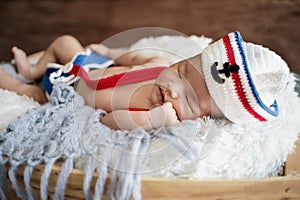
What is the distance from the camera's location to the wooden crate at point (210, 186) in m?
0.84

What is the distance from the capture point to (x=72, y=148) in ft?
2.93

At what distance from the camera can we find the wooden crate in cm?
84

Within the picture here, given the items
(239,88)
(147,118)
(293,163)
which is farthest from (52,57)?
(293,163)

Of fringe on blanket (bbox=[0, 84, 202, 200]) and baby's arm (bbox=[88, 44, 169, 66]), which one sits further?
baby's arm (bbox=[88, 44, 169, 66])

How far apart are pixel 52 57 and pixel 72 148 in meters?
0.48

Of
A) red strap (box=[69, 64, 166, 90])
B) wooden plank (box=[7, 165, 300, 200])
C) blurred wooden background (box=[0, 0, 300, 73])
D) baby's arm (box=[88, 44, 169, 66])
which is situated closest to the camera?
wooden plank (box=[7, 165, 300, 200])

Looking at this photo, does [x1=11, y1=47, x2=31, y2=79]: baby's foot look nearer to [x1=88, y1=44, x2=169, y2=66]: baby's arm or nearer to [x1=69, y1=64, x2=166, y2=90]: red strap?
[x1=88, y1=44, x2=169, y2=66]: baby's arm

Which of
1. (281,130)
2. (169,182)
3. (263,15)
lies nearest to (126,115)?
(169,182)

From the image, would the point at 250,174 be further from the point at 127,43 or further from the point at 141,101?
the point at 127,43

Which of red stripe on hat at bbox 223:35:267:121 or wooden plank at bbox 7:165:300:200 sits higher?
red stripe on hat at bbox 223:35:267:121

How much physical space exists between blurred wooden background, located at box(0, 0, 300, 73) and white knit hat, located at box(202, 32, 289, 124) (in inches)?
39.2

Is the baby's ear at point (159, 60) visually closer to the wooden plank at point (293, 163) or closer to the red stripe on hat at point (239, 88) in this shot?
the red stripe on hat at point (239, 88)

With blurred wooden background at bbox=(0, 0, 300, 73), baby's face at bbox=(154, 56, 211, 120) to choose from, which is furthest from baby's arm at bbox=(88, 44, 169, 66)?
blurred wooden background at bbox=(0, 0, 300, 73)

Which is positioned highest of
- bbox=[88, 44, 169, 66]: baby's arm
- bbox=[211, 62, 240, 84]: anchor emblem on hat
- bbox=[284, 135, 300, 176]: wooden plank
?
bbox=[211, 62, 240, 84]: anchor emblem on hat
